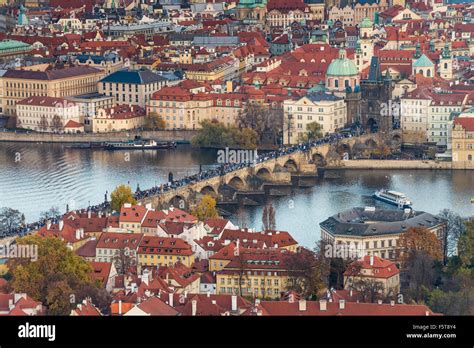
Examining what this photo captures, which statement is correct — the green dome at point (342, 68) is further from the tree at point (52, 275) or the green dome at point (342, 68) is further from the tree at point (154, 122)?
the tree at point (52, 275)

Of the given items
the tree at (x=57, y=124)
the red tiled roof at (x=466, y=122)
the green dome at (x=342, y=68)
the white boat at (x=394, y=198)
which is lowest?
the white boat at (x=394, y=198)

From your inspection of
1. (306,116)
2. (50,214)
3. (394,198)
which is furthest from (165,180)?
(306,116)

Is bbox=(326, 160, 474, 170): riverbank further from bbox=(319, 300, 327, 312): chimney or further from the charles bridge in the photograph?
bbox=(319, 300, 327, 312): chimney

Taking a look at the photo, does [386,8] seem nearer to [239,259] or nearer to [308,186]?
[308,186]

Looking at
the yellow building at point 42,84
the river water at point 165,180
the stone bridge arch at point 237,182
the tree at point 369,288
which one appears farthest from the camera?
the yellow building at point 42,84

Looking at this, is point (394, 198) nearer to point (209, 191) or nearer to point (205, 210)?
point (209, 191)

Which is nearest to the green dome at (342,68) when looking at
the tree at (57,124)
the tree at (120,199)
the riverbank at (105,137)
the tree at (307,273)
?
the riverbank at (105,137)
